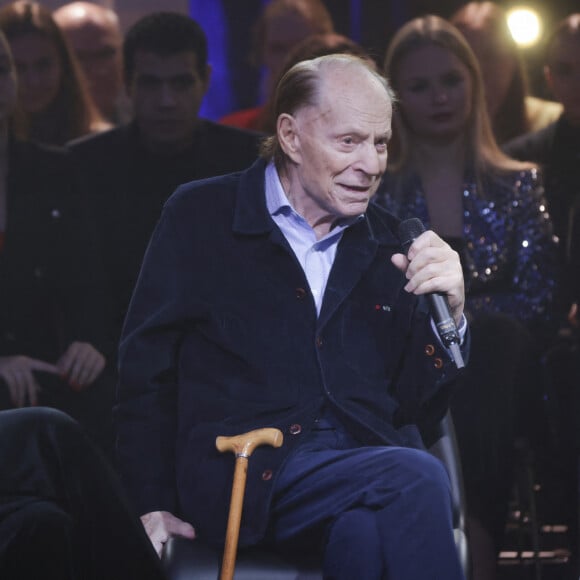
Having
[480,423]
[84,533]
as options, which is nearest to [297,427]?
[84,533]

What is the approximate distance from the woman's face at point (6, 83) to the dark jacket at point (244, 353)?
4.21ft

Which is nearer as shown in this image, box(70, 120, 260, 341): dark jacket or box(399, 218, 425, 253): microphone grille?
box(399, 218, 425, 253): microphone grille

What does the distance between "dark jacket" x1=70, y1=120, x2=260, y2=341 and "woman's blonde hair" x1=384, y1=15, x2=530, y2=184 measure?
46 cm

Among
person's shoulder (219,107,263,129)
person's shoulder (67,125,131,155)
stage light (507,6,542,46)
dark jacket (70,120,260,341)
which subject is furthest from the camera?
stage light (507,6,542,46)

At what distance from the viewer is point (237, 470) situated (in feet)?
7.52

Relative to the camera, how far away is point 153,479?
8.25 feet

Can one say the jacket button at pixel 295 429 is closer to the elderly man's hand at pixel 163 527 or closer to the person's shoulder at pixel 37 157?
the elderly man's hand at pixel 163 527

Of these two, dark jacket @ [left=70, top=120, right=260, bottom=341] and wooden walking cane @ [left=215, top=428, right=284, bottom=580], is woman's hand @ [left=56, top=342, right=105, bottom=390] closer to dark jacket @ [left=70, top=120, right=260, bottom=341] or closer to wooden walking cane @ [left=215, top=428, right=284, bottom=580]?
dark jacket @ [left=70, top=120, right=260, bottom=341]

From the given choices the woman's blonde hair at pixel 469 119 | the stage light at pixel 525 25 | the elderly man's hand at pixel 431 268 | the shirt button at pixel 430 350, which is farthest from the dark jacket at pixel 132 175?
the stage light at pixel 525 25

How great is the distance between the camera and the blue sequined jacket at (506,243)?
3.65 m

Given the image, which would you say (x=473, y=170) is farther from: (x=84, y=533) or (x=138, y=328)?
(x=84, y=533)

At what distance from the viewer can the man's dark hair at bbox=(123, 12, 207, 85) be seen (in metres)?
4.01

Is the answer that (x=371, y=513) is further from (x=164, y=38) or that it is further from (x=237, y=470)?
(x=164, y=38)

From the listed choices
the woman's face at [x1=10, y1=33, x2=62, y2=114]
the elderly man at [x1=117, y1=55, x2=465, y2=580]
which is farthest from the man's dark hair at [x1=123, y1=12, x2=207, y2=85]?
the elderly man at [x1=117, y1=55, x2=465, y2=580]
